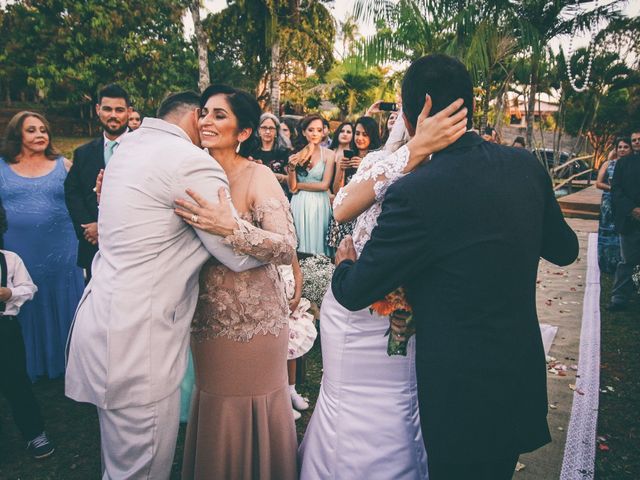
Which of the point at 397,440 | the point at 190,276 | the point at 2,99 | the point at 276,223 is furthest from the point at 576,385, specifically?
the point at 2,99

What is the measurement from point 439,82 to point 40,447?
337cm

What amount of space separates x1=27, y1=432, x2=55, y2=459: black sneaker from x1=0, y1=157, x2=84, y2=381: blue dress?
3.77 feet

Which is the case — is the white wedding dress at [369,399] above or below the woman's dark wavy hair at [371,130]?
below

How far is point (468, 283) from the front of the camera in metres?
1.55

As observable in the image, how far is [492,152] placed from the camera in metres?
1.63

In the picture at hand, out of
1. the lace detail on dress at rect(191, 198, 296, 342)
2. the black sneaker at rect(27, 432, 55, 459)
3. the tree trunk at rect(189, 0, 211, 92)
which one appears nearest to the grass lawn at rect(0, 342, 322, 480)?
the black sneaker at rect(27, 432, 55, 459)

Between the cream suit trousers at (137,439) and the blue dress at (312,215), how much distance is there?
13.5 feet

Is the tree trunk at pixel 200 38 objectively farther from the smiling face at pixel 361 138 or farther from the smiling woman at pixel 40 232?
the smiling woman at pixel 40 232

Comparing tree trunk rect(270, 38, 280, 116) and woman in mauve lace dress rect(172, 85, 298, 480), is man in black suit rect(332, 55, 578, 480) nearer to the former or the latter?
woman in mauve lace dress rect(172, 85, 298, 480)

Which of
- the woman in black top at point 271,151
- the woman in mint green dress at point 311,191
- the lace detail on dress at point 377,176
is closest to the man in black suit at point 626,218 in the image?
the woman in mint green dress at point 311,191

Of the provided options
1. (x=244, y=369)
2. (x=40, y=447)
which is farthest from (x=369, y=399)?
(x=40, y=447)

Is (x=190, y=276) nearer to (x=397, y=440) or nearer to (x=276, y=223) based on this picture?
(x=276, y=223)

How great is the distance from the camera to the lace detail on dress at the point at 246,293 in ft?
7.57

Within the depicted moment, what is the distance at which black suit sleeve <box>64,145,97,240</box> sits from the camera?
4.06 m
